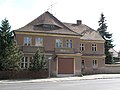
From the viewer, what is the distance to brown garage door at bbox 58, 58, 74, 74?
124ft

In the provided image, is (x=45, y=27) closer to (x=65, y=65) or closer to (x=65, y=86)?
(x=65, y=65)

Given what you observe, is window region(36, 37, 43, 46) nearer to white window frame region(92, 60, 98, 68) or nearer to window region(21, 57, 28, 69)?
window region(21, 57, 28, 69)

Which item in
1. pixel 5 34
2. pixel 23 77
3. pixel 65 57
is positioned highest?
pixel 5 34

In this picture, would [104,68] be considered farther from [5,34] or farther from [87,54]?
[5,34]

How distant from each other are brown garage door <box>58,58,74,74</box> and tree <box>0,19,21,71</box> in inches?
319

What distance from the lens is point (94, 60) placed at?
4653cm

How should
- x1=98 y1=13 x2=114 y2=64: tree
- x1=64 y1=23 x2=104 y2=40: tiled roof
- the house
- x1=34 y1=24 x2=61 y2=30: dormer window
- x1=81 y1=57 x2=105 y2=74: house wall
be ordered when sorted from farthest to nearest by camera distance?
x1=98 y1=13 x2=114 y2=64: tree, x1=64 y1=23 x2=104 y2=40: tiled roof, x1=81 y1=57 x2=105 y2=74: house wall, x1=34 y1=24 x2=61 y2=30: dormer window, the house

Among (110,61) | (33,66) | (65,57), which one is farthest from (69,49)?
(110,61)

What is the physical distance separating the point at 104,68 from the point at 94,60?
7.97ft

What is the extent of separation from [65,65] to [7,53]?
34.7ft

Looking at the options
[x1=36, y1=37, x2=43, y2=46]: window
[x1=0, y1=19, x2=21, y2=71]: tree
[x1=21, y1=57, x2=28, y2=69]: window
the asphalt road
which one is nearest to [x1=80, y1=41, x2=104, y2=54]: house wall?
[x1=36, y1=37, x2=43, y2=46]: window

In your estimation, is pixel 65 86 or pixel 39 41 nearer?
pixel 65 86

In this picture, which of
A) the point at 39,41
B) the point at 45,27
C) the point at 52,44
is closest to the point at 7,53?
the point at 39,41

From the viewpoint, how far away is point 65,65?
38.2 metres
